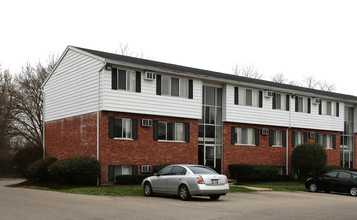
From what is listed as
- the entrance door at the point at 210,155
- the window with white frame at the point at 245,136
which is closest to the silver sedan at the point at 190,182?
the entrance door at the point at 210,155

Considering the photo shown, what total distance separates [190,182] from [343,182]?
10.5 meters

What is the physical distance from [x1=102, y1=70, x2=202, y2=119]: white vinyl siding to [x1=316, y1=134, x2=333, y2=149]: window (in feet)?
41.5

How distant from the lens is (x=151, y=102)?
25.5m

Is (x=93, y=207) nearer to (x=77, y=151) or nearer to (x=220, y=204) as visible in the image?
(x=220, y=204)

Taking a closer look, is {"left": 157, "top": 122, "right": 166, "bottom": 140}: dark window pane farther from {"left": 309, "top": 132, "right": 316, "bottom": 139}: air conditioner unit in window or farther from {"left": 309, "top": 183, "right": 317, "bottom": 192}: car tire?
{"left": 309, "top": 132, "right": 316, "bottom": 139}: air conditioner unit in window

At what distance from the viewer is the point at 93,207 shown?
13.8 meters

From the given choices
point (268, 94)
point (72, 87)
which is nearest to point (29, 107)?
point (72, 87)

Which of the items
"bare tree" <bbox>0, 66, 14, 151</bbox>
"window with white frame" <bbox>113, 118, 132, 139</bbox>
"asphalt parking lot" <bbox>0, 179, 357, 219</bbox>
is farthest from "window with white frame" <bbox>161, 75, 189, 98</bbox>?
"bare tree" <bbox>0, 66, 14, 151</bbox>

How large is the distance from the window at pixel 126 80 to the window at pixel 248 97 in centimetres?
796

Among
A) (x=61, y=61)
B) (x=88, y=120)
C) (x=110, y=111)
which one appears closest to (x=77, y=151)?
(x=88, y=120)

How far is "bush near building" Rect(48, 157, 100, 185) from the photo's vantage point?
74.1ft

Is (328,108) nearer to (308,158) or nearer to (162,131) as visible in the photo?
(308,158)

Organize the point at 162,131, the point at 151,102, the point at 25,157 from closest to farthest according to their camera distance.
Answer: the point at 151,102 → the point at 162,131 → the point at 25,157

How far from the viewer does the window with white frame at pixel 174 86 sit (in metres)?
26.4
